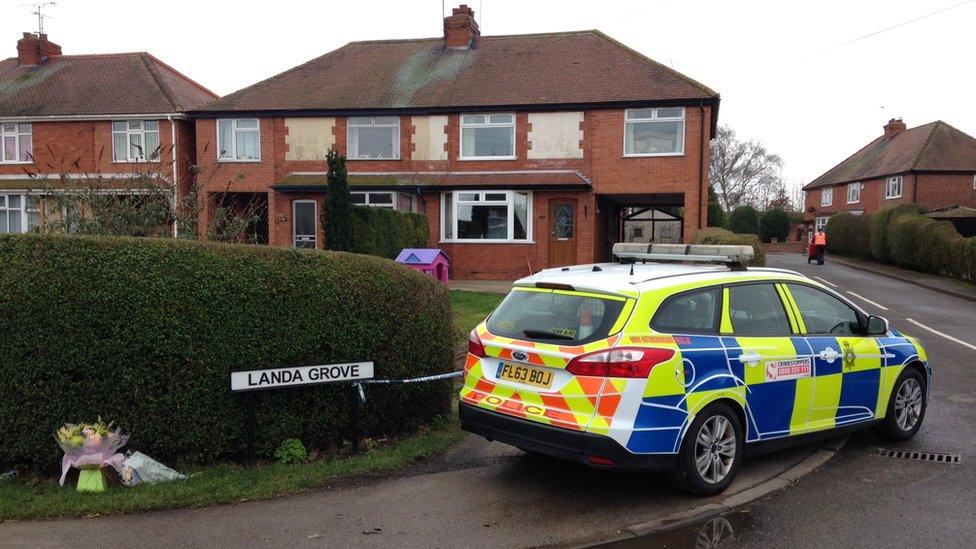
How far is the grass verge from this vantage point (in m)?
4.71

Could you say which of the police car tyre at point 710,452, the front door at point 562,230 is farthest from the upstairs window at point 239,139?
the police car tyre at point 710,452

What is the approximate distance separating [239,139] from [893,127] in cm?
4597

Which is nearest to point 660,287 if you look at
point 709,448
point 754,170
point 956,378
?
point 709,448

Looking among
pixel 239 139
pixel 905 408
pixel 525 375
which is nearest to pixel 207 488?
pixel 525 375

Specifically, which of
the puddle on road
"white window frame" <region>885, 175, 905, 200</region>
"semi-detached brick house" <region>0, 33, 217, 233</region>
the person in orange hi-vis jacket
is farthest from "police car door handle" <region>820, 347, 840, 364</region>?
"white window frame" <region>885, 175, 905, 200</region>

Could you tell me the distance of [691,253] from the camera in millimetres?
6230

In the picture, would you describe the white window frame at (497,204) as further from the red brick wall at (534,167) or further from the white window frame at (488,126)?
the white window frame at (488,126)

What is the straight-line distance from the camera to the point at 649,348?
4613 millimetres

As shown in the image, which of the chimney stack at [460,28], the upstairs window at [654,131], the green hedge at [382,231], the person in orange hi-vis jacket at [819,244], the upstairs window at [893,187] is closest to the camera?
the green hedge at [382,231]

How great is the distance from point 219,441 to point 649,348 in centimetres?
329

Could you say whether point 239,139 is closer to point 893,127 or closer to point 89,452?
point 89,452

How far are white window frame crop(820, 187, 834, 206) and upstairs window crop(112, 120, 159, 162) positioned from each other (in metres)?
46.9

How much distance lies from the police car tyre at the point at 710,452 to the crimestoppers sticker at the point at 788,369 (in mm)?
444

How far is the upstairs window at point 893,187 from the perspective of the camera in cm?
4366
